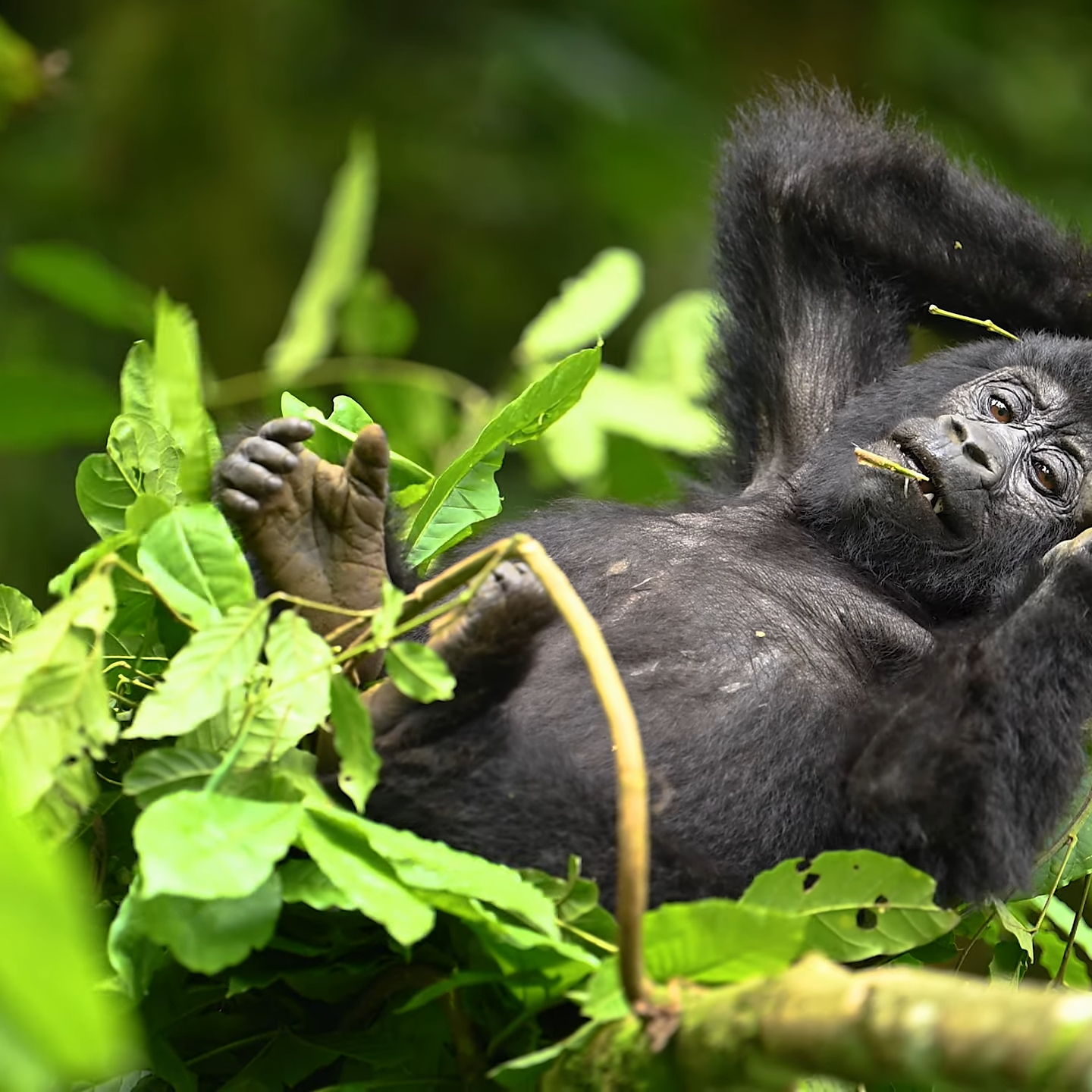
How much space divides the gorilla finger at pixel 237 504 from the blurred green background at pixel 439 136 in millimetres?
3355

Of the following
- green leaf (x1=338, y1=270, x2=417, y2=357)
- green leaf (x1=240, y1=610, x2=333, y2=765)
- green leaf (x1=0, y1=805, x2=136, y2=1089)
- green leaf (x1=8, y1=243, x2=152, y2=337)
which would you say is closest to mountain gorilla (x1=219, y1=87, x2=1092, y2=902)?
green leaf (x1=240, y1=610, x2=333, y2=765)

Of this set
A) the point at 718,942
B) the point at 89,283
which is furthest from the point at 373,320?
the point at 718,942

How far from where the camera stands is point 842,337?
3.03 meters

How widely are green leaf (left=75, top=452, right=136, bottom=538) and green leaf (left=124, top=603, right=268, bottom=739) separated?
1.65ft

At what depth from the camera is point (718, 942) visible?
4.31 ft

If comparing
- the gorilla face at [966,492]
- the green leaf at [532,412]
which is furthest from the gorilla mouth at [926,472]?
the green leaf at [532,412]

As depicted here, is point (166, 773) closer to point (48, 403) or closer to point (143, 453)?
point (143, 453)

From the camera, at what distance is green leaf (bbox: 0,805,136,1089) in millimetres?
670

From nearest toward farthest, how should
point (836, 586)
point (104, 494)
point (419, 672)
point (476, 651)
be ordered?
point (419, 672) → point (476, 651) → point (104, 494) → point (836, 586)

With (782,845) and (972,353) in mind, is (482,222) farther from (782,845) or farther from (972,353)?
(782,845)

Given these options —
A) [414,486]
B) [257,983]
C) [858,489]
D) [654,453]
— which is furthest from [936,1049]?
[654,453]

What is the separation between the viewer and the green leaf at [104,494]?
193 centimetres

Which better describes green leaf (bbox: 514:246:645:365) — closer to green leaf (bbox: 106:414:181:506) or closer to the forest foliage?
the forest foliage

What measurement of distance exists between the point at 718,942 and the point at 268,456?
92cm
